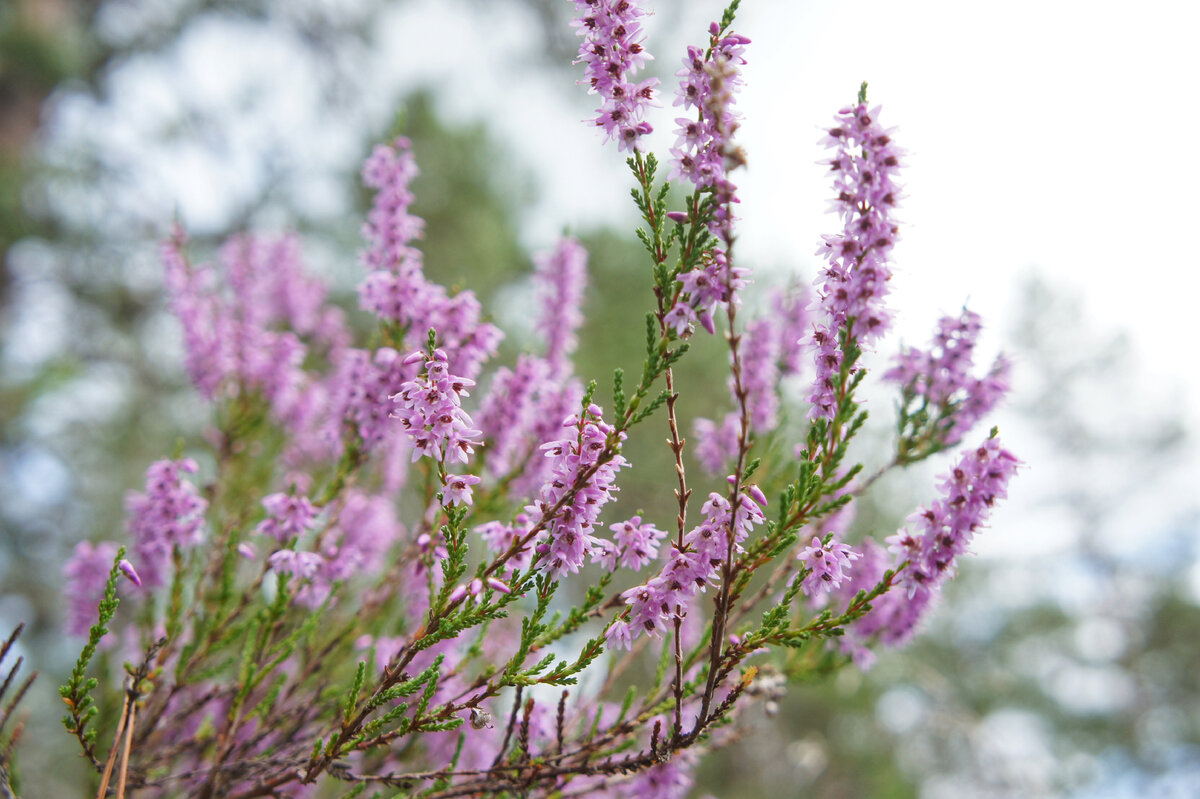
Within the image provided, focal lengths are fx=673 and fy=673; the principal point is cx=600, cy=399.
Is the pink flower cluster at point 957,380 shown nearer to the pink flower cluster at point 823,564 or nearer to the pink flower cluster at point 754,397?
the pink flower cluster at point 754,397

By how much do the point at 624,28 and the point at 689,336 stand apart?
0.93 m

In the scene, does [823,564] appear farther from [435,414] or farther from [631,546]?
[435,414]

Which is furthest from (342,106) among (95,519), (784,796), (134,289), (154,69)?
(784,796)

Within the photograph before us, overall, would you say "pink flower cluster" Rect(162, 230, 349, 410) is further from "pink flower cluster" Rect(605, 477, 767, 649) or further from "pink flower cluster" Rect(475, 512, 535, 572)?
"pink flower cluster" Rect(605, 477, 767, 649)

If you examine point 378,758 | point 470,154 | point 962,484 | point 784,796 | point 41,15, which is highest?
point 470,154

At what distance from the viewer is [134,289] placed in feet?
38.0

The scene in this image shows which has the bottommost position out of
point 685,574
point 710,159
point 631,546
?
point 685,574

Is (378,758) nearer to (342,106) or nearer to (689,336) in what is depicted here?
(689,336)

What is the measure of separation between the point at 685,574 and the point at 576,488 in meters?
0.37

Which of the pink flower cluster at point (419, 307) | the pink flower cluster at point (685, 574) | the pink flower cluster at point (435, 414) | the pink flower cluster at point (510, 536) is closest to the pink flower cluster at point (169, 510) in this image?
the pink flower cluster at point (419, 307)

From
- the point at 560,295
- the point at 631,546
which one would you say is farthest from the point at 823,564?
the point at 560,295

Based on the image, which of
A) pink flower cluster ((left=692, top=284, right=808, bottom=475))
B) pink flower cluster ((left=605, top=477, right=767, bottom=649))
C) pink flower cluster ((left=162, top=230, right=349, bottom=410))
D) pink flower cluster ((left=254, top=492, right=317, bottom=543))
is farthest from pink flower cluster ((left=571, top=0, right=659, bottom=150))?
pink flower cluster ((left=162, top=230, right=349, bottom=410))

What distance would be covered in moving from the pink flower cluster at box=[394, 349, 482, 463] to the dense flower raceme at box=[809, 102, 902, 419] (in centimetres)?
100

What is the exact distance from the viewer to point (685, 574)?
5.83 feet
